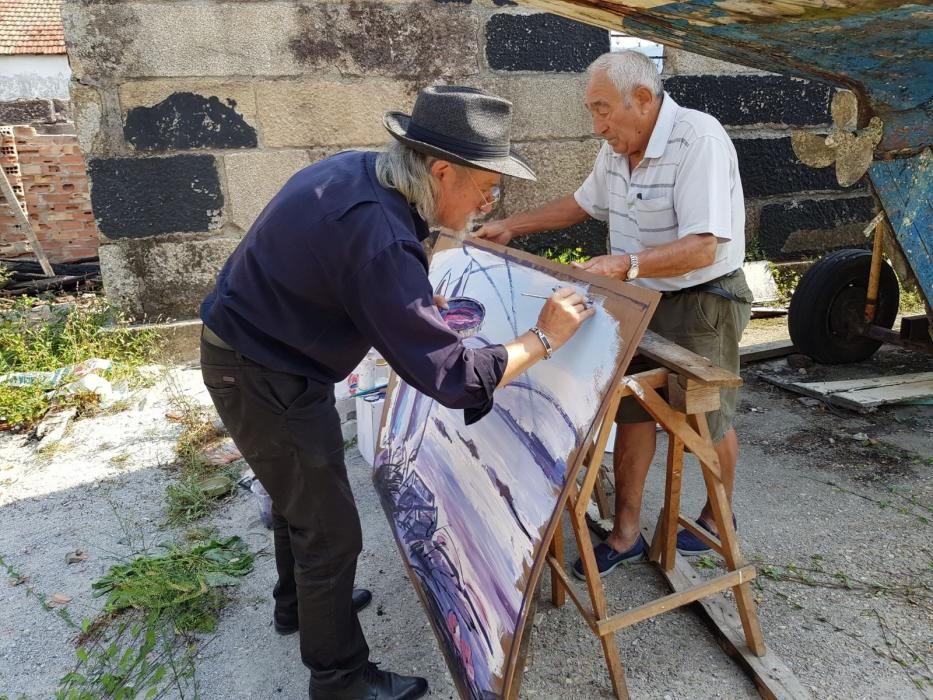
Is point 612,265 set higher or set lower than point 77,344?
higher

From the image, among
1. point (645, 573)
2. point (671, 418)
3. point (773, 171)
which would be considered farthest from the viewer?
point (773, 171)

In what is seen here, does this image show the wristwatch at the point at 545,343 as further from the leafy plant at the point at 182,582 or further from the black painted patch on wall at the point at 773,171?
the black painted patch on wall at the point at 773,171

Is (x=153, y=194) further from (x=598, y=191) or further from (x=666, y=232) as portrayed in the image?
(x=666, y=232)

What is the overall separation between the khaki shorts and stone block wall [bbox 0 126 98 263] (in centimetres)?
902

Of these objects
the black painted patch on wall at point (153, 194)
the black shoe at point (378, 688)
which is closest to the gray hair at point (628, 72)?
the black shoe at point (378, 688)

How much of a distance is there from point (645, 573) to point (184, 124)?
12.4 feet

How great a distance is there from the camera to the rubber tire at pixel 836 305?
163 inches

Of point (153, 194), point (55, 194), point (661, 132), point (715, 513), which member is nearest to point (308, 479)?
point (715, 513)

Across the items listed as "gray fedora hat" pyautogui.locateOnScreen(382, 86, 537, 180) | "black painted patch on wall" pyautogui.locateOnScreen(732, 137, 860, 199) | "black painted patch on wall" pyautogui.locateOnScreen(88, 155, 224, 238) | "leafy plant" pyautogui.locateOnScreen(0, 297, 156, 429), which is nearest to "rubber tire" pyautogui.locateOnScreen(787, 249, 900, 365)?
"black painted patch on wall" pyautogui.locateOnScreen(732, 137, 860, 199)

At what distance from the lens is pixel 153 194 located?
444 cm

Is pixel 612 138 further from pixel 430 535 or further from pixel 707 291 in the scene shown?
pixel 430 535

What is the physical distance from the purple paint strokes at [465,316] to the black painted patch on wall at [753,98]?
3444 millimetres

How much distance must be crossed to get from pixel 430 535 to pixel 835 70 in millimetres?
2278

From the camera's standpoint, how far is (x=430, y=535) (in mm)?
2168
